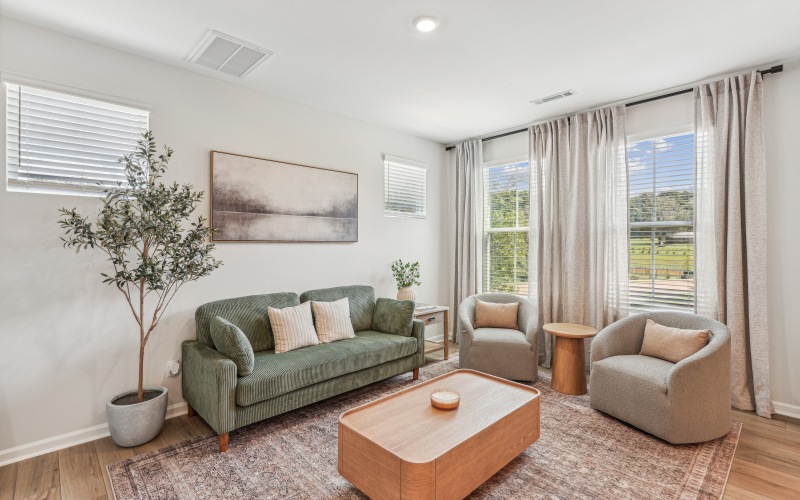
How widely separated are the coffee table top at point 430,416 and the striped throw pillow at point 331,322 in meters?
1.10

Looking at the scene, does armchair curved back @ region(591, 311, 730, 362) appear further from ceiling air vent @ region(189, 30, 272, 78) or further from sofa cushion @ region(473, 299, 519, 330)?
ceiling air vent @ region(189, 30, 272, 78)

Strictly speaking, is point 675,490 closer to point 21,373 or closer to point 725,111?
point 725,111

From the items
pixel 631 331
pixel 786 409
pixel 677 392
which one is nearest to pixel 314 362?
pixel 677 392

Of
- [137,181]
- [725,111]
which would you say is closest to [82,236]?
[137,181]

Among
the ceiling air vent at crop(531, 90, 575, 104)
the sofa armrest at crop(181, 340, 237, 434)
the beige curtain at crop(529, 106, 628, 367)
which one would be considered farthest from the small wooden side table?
the ceiling air vent at crop(531, 90, 575, 104)

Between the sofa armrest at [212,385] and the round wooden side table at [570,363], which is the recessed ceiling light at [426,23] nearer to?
the sofa armrest at [212,385]

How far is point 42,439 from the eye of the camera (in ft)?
8.09

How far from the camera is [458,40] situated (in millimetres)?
2623

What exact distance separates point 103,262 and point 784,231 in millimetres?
5126

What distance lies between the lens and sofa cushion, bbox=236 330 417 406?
2.56 m

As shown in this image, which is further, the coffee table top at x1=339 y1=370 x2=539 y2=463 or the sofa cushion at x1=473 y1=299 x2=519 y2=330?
the sofa cushion at x1=473 y1=299 x2=519 y2=330

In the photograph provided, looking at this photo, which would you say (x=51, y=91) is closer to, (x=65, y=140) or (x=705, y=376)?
(x=65, y=140)

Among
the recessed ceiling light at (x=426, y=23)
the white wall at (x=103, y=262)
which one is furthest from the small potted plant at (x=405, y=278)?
the recessed ceiling light at (x=426, y=23)

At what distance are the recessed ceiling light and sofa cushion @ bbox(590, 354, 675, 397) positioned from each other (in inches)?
108
